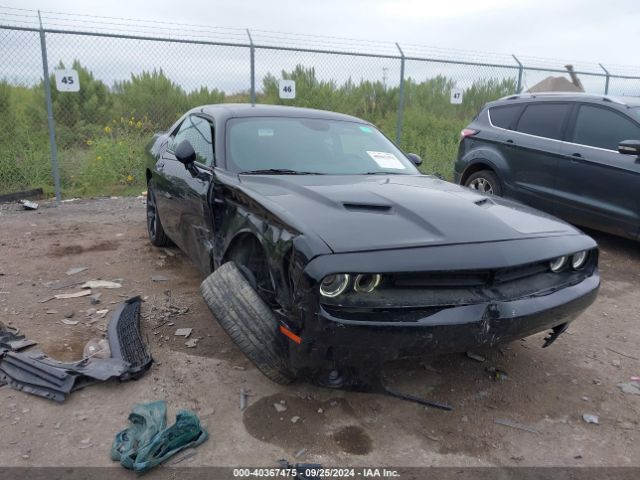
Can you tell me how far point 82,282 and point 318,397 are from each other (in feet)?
8.98

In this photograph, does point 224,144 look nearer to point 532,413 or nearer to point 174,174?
point 174,174

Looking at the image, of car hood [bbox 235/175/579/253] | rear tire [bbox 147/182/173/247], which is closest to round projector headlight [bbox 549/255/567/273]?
car hood [bbox 235/175/579/253]

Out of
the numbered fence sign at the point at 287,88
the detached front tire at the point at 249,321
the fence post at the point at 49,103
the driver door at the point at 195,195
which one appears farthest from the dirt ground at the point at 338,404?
the numbered fence sign at the point at 287,88

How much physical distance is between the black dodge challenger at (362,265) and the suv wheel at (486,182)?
11.8 ft

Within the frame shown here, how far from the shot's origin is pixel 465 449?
2.57 meters

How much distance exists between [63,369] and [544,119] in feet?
19.5

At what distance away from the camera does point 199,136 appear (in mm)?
4305

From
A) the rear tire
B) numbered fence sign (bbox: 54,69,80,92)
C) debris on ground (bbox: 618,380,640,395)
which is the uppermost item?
numbered fence sign (bbox: 54,69,80,92)

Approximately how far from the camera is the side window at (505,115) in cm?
692

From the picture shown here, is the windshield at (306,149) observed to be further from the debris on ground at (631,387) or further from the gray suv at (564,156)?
the gray suv at (564,156)

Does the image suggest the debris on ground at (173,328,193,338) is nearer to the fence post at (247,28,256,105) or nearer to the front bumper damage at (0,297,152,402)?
the front bumper damage at (0,297,152,402)

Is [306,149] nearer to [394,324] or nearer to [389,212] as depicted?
[389,212]

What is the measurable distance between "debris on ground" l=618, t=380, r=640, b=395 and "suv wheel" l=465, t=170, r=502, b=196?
12.8 ft

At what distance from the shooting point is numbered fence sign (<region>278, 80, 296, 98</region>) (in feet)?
29.8
